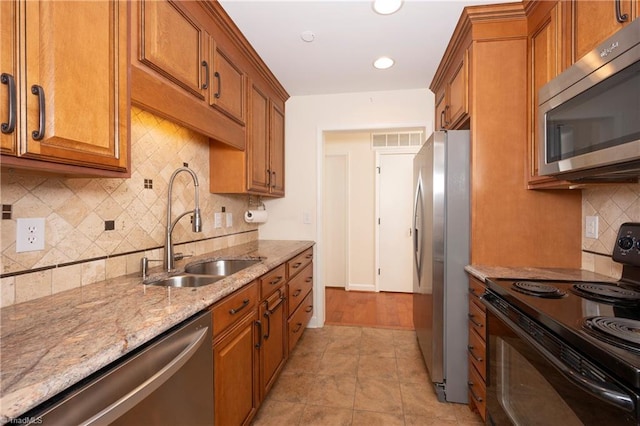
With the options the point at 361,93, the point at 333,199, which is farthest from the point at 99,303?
the point at 333,199

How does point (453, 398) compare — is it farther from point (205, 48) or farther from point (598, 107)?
point (205, 48)

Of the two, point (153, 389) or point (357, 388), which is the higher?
point (153, 389)

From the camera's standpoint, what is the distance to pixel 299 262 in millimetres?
2520

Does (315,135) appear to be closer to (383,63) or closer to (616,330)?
(383,63)

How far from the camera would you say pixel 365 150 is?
4.39 m

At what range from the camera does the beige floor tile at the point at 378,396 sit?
1.85 metres

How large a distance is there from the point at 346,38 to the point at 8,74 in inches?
74.1

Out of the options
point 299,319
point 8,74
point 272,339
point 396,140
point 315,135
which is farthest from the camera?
point 396,140

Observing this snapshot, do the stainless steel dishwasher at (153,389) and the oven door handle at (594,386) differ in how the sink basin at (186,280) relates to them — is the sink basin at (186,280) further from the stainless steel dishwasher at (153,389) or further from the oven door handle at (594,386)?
the oven door handle at (594,386)

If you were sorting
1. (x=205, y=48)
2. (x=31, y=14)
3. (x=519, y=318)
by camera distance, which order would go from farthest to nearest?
(x=205, y=48), (x=519, y=318), (x=31, y=14)

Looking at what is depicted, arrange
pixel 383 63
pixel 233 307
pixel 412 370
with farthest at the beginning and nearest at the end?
pixel 383 63, pixel 412 370, pixel 233 307

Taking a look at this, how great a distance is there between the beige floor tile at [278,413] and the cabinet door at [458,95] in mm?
2194

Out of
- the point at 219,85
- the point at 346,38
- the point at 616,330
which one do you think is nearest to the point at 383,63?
the point at 346,38

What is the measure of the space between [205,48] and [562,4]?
1867mm
